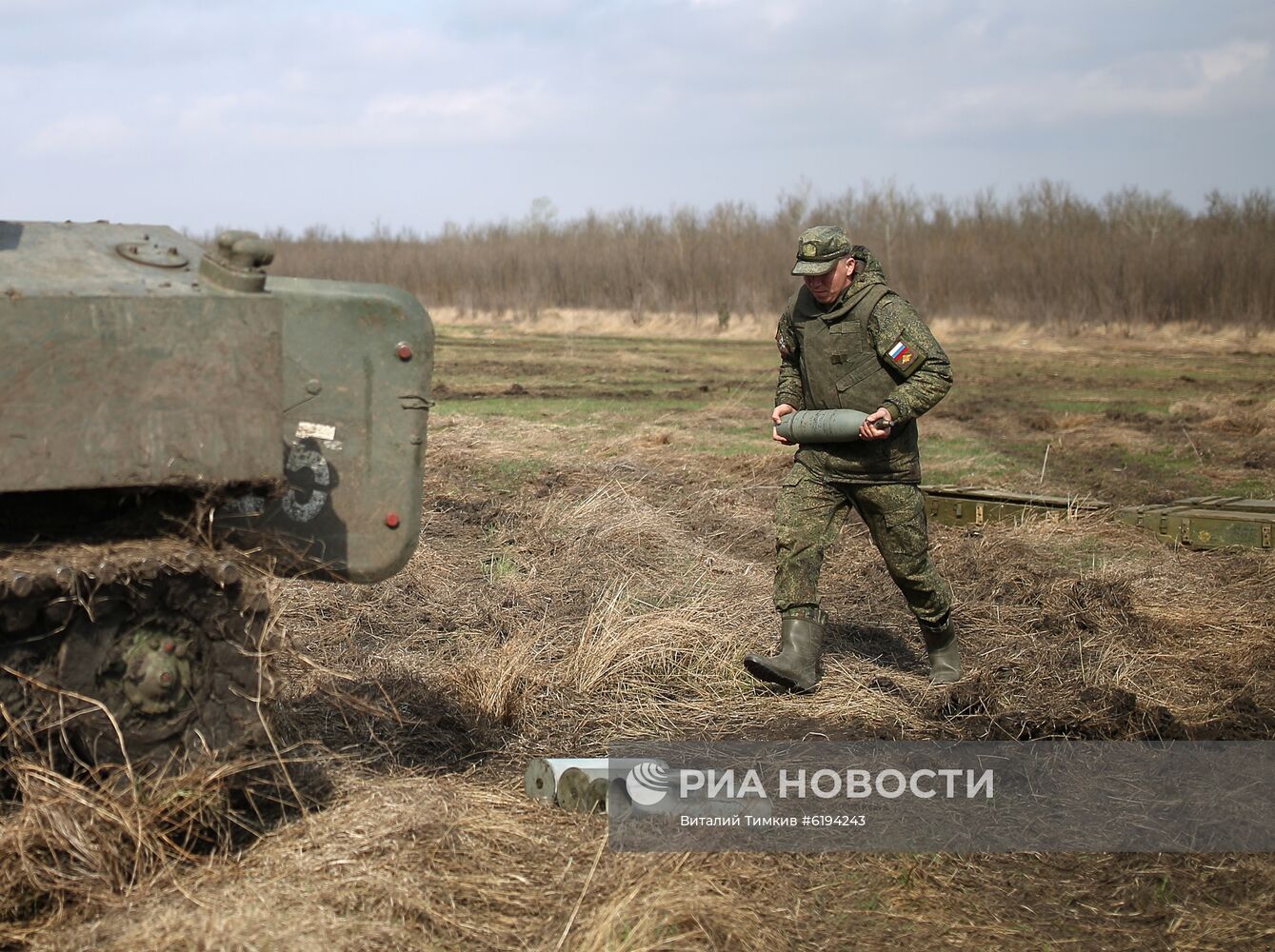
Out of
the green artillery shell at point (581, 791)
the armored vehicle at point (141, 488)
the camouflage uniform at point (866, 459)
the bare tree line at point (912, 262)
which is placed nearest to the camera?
the armored vehicle at point (141, 488)

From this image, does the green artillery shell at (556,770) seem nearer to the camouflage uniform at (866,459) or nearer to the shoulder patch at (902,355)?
the camouflage uniform at (866,459)

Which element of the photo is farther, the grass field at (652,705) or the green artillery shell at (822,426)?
the green artillery shell at (822,426)

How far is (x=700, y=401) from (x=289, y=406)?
1400 cm

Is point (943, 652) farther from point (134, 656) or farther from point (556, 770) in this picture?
point (134, 656)

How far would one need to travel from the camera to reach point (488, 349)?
27.5 meters

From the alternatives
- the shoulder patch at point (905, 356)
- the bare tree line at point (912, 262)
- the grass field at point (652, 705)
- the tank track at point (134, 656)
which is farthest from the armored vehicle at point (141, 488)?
the bare tree line at point (912, 262)

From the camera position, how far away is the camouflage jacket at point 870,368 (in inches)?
241

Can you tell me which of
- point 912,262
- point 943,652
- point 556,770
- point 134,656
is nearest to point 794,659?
point 943,652

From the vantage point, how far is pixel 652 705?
598cm

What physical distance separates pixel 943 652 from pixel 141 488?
3728 mm

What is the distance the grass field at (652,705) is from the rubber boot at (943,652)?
0.18m

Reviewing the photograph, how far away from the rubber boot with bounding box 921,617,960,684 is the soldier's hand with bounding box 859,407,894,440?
0.93 m

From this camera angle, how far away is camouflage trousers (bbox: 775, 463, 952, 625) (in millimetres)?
6215

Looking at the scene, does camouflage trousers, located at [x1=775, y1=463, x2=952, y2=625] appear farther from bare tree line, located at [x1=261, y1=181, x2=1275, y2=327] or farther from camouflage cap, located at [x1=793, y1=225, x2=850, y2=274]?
bare tree line, located at [x1=261, y1=181, x2=1275, y2=327]
